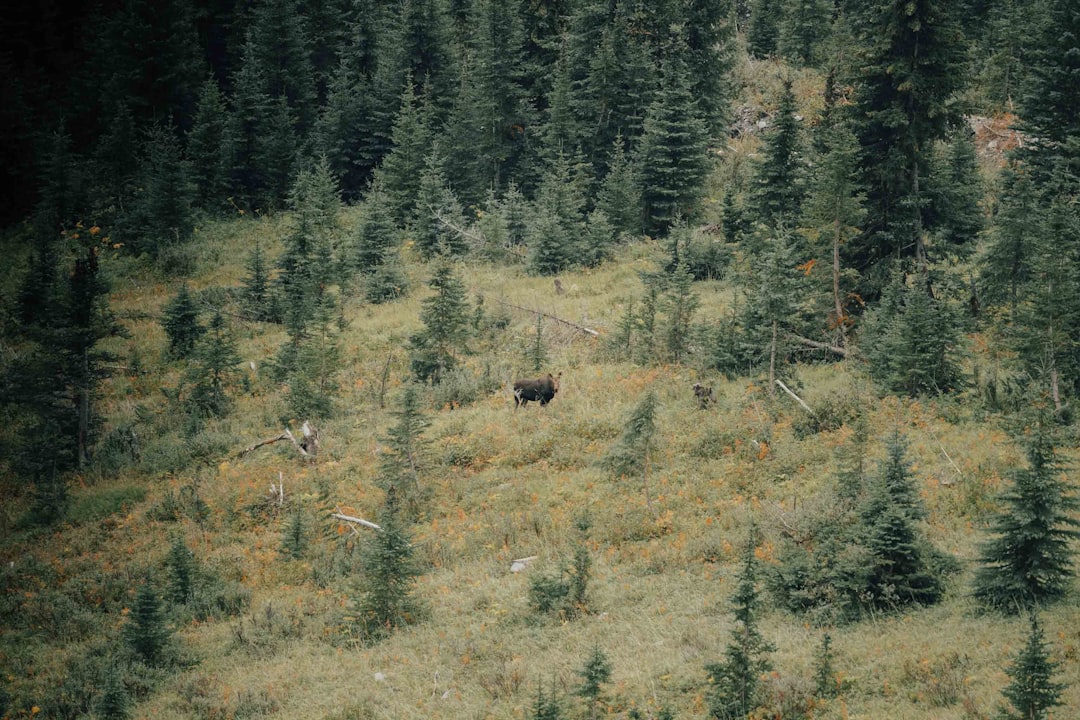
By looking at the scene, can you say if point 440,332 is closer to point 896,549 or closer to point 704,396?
point 704,396

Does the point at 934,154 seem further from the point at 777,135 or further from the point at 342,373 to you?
the point at 342,373

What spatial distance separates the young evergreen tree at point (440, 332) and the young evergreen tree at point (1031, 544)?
15402mm

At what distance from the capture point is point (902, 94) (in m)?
→ 21.4

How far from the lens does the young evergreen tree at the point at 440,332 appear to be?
22750 mm

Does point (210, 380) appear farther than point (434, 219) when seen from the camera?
No

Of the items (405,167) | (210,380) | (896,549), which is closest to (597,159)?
(405,167)

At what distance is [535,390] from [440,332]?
167 inches

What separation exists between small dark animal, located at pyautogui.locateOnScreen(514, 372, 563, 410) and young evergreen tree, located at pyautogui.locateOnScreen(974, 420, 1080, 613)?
37.8ft

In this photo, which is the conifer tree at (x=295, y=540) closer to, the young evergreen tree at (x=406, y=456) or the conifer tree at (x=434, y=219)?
the young evergreen tree at (x=406, y=456)

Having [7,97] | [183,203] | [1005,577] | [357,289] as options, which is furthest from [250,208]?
[1005,577]

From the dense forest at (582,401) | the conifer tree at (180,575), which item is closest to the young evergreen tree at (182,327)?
the dense forest at (582,401)

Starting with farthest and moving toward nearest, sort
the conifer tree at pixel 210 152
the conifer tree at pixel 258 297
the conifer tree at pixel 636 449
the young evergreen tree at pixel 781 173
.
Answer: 1. the conifer tree at pixel 210 152
2. the conifer tree at pixel 258 297
3. the young evergreen tree at pixel 781 173
4. the conifer tree at pixel 636 449

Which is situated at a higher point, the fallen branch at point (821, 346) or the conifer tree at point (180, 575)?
the fallen branch at point (821, 346)

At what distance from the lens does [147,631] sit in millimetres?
11969
